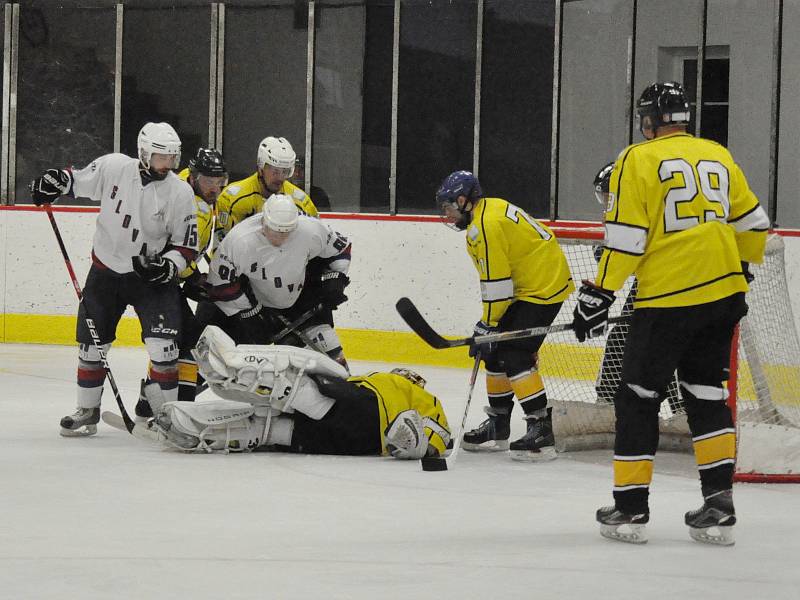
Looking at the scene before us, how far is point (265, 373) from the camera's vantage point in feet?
14.0

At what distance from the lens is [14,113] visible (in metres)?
9.27

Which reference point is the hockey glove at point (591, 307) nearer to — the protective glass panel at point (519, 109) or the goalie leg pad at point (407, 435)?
the goalie leg pad at point (407, 435)

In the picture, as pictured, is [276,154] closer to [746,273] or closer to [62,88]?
[746,273]

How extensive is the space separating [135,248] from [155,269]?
17cm

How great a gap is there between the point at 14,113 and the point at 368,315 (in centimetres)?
313

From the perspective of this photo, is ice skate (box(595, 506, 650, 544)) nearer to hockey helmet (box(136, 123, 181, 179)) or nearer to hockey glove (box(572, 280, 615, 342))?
hockey glove (box(572, 280, 615, 342))

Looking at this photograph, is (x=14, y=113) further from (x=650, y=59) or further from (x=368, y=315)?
(x=650, y=59)

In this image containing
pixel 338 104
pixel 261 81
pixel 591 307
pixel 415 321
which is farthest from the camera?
pixel 261 81

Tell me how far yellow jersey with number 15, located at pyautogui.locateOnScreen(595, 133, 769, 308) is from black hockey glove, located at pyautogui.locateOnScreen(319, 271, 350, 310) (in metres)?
1.98

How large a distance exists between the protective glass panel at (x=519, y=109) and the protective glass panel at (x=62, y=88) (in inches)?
102

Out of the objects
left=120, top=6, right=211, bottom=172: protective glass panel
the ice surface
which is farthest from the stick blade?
left=120, top=6, right=211, bottom=172: protective glass panel

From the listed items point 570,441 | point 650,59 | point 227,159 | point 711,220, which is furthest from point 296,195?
point 650,59

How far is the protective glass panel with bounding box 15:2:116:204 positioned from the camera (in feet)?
31.0

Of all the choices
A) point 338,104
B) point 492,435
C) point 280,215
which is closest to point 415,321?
point 280,215
